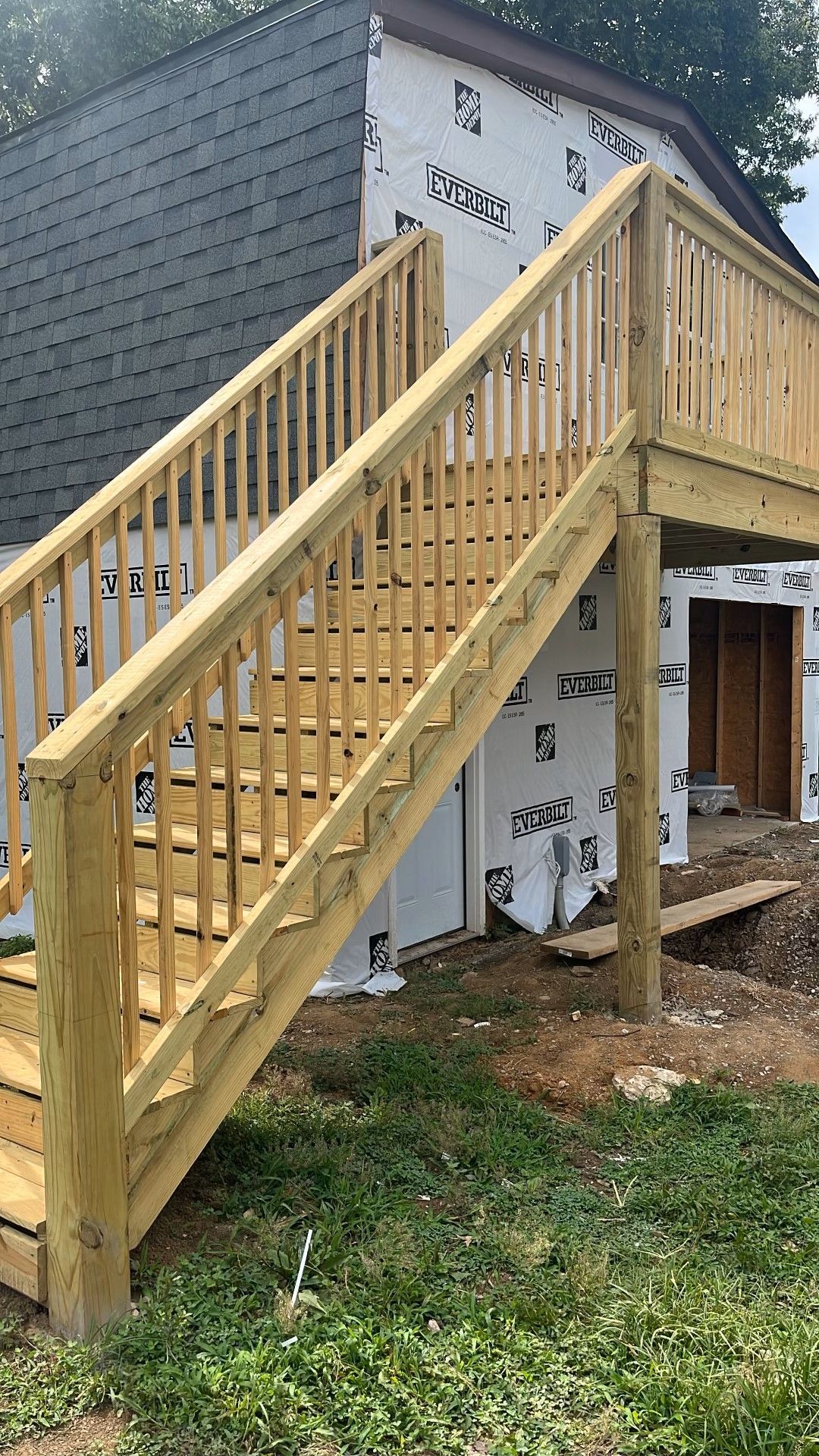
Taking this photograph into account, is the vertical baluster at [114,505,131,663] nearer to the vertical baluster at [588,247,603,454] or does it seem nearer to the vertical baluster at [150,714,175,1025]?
the vertical baluster at [150,714,175,1025]

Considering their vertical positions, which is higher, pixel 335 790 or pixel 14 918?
pixel 335 790

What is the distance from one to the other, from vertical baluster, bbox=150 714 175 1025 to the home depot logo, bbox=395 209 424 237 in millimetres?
3797

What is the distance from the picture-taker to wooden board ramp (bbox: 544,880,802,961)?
556 centimetres

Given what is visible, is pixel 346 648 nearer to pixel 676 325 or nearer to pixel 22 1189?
pixel 22 1189

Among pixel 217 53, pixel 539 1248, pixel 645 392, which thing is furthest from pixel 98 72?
pixel 539 1248

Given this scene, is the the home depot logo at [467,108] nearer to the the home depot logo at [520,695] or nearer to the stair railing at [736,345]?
the stair railing at [736,345]

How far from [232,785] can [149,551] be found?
1.52 meters

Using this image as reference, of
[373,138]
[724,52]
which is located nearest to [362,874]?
[373,138]

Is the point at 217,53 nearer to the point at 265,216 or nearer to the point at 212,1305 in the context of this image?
the point at 265,216

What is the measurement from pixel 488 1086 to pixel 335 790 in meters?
1.31

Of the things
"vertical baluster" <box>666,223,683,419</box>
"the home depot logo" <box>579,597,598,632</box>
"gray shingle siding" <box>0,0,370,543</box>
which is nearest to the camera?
"vertical baluster" <box>666,223,683,419</box>

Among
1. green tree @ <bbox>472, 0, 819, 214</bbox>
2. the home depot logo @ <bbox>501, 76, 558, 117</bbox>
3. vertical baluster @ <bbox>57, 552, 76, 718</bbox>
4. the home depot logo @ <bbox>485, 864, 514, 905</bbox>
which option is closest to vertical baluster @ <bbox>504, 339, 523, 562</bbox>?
vertical baluster @ <bbox>57, 552, 76, 718</bbox>

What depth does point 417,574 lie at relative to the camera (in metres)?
3.08

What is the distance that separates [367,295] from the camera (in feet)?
15.8
